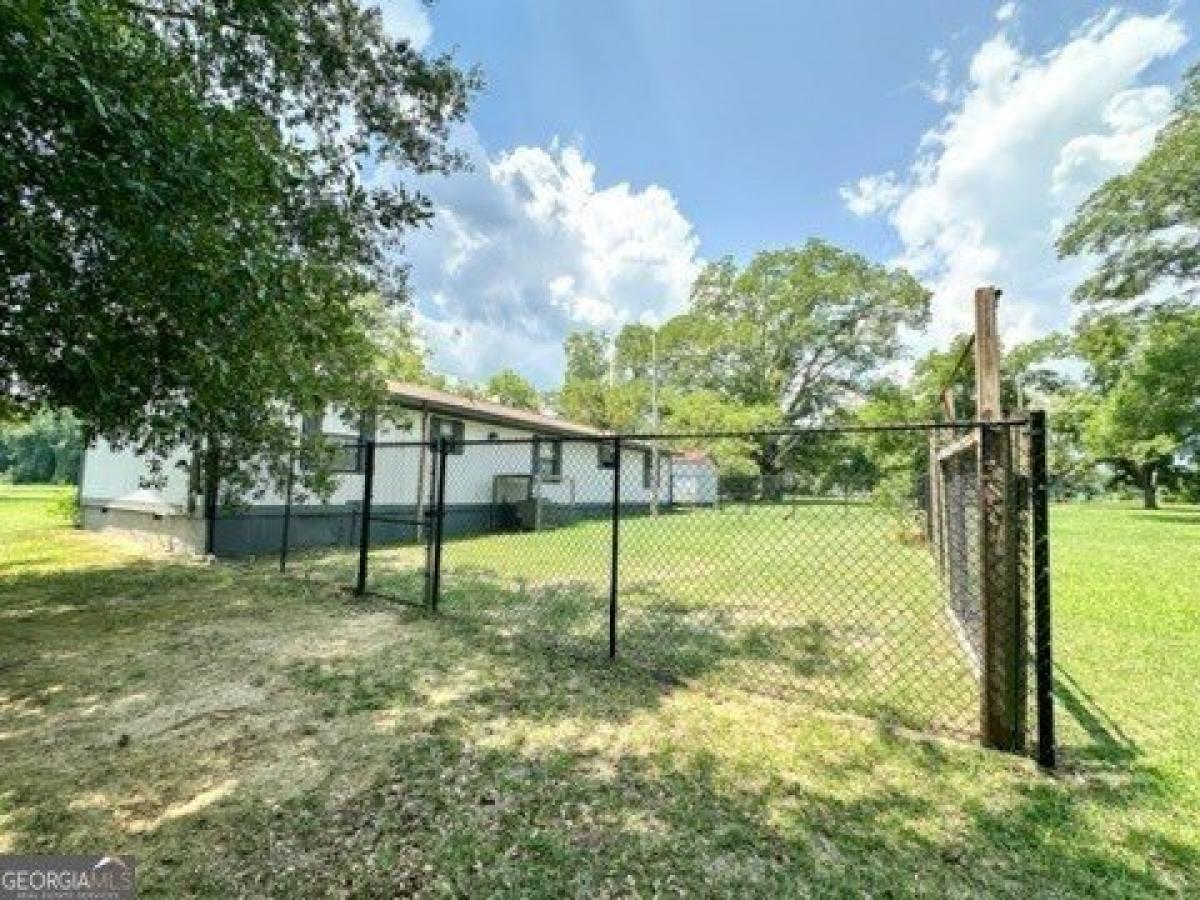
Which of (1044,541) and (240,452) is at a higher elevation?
(240,452)

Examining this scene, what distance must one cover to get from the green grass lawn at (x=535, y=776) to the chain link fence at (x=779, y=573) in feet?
1.36

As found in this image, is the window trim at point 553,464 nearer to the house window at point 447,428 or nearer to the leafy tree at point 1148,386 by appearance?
the house window at point 447,428

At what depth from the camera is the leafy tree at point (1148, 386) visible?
724 inches

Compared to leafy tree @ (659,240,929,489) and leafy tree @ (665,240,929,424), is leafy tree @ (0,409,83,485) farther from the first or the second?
leafy tree @ (665,240,929,424)

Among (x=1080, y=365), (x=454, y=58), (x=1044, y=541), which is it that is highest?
(x=1080, y=365)

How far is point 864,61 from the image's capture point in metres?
10.7

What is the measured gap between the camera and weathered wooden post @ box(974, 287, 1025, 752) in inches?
114

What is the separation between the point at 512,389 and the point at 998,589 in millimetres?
44822

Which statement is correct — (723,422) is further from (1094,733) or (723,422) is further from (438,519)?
(1094,733)

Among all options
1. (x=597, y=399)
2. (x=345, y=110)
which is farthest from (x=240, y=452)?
(x=597, y=399)

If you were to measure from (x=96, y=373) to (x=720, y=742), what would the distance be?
14.9ft

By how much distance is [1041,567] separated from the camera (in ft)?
8.98

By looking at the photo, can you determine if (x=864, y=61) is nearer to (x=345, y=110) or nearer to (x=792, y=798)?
(x=345, y=110)

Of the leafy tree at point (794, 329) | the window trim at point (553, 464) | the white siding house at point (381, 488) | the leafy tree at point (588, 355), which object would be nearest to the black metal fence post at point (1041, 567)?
the white siding house at point (381, 488)
